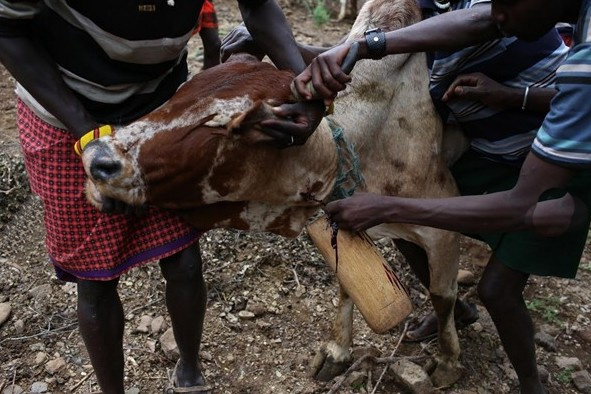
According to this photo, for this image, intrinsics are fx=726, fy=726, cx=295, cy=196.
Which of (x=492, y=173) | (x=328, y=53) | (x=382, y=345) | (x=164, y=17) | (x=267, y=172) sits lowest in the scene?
(x=382, y=345)

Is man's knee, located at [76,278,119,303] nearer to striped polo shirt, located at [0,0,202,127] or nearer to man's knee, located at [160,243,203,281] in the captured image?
man's knee, located at [160,243,203,281]

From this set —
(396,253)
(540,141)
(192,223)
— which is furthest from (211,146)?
(396,253)

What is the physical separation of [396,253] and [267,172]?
1.97 meters

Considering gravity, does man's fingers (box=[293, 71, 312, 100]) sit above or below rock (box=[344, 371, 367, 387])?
above

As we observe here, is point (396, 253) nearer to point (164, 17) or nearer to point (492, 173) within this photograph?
point (492, 173)

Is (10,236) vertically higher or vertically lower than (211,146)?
lower

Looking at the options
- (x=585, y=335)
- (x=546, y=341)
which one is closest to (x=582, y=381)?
(x=546, y=341)

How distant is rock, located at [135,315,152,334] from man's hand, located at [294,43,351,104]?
5.89 feet

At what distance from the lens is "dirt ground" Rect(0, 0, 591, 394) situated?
3.44 m

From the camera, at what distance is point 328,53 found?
2408mm

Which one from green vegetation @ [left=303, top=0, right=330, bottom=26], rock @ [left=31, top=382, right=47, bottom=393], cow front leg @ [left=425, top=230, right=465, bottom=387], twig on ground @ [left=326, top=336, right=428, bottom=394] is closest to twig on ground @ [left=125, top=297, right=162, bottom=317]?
rock @ [left=31, top=382, right=47, bottom=393]

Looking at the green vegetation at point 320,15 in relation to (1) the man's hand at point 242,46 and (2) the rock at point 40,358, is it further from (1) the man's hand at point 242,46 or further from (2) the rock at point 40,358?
(2) the rock at point 40,358

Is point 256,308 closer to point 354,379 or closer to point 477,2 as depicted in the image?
point 354,379

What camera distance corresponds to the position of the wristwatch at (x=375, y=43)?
2676mm
